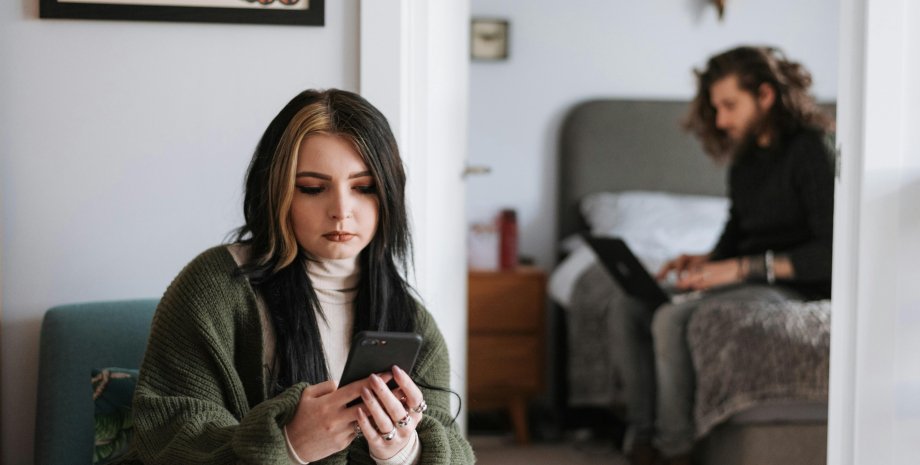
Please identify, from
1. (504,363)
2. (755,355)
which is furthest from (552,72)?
(755,355)

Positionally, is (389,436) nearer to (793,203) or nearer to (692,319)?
(692,319)

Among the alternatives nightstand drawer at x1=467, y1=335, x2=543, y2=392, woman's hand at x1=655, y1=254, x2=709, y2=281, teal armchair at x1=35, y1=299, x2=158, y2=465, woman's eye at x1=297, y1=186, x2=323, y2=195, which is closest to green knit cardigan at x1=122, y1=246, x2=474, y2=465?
woman's eye at x1=297, y1=186, x2=323, y2=195

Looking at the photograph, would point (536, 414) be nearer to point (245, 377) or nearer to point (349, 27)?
point (349, 27)

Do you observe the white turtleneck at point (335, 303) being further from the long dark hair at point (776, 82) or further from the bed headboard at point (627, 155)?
the bed headboard at point (627, 155)

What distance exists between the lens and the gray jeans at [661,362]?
9.24 feet

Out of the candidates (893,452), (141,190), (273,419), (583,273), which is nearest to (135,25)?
(141,190)

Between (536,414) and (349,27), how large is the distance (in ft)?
8.14

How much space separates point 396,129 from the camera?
1.86 metres

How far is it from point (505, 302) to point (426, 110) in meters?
1.79

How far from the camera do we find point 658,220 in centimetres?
387

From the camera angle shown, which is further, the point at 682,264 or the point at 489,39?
the point at 489,39

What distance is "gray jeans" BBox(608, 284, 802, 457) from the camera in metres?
2.82

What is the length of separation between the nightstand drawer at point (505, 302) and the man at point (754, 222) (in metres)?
0.63

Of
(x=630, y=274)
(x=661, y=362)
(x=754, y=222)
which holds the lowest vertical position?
(x=661, y=362)
